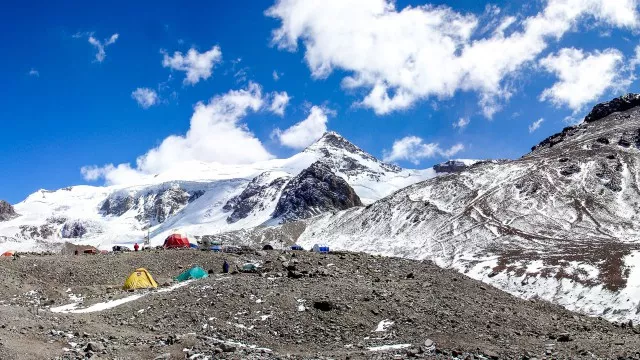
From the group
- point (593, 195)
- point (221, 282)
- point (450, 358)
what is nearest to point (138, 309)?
point (221, 282)

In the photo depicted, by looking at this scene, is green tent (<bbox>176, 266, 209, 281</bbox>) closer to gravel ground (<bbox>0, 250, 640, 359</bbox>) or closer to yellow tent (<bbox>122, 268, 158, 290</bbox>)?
yellow tent (<bbox>122, 268, 158, 290</bbox>)

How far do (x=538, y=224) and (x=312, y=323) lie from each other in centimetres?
10512

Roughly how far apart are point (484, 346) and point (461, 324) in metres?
3.27

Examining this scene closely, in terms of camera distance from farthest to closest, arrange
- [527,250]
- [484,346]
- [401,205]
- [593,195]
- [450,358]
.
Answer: [401,205]
[593,195]
[527,250]
[484,346]
[450,358]

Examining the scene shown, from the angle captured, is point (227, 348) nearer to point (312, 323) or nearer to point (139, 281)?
point (312, 323)

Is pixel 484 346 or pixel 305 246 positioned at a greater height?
pixel 305 246

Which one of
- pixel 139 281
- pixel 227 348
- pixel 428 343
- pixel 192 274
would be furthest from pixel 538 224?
pixel 227 348

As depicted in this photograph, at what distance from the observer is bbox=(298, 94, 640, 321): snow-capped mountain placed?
229 feet

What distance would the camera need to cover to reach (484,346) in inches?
1049

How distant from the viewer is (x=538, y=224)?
122 metres

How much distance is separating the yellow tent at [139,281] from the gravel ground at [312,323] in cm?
492

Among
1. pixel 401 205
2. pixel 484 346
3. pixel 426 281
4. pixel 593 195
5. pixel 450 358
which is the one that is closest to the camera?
pixel 450 358

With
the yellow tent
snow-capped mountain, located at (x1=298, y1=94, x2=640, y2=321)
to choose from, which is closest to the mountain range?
snow-capped mountain, located at (x1=298, y1=94, x2=640, y2=321)

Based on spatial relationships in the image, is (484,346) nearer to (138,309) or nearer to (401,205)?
(138,309)
